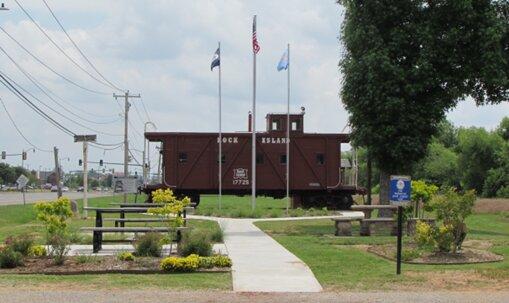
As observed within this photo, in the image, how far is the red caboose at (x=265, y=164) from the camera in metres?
38.1

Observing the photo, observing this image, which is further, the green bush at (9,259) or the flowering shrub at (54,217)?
the flowering shrub at (54,217)

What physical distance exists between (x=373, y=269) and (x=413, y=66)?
12311 millimetres

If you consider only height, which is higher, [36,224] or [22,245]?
[22,245]

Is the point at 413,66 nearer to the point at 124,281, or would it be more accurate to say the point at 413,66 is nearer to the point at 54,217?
the point at 54,217

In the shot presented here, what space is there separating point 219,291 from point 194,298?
28.8 inches

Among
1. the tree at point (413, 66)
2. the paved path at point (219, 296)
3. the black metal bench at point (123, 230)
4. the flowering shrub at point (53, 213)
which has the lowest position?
the paved path at point (219, 296)

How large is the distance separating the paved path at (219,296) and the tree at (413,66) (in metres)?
13.4

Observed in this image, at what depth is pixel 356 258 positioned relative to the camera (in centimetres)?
1503

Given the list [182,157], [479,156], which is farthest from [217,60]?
[479,156]

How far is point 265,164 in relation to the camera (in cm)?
3922

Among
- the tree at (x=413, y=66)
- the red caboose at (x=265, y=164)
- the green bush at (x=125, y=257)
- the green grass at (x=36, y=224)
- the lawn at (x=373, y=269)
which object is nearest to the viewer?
the lawn at (x=373, y=269)

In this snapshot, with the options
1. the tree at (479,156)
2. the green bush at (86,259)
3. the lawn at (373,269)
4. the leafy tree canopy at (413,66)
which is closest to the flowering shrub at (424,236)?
the lawn at (373,269)

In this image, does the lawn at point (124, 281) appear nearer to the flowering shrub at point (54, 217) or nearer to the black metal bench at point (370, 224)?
the flowering shrub at point (54, 217)

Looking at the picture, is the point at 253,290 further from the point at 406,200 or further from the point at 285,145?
the point at 285,145
